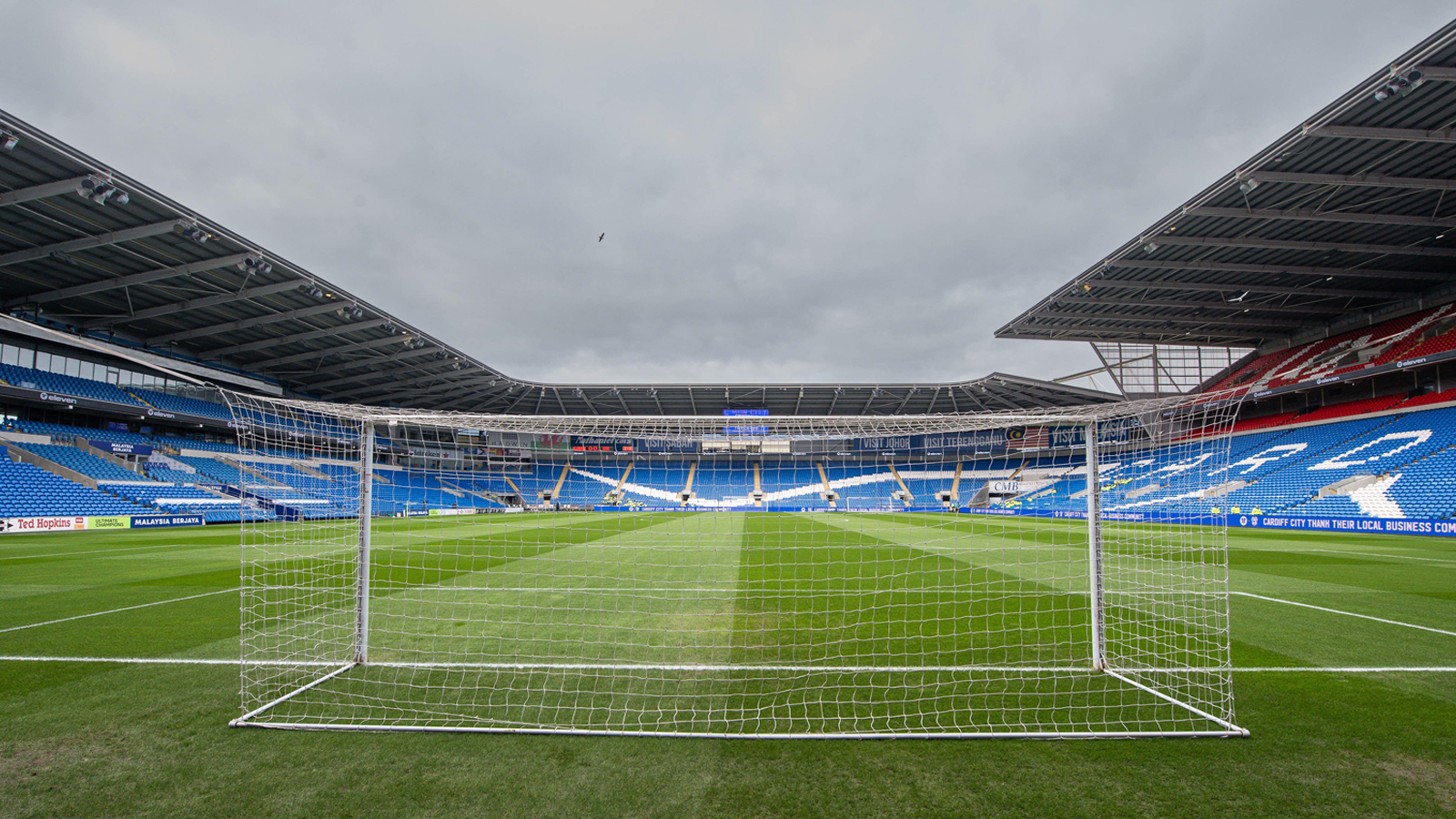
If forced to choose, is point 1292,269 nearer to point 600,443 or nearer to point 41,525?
point 600,443

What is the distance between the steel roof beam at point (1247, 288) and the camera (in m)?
20.9

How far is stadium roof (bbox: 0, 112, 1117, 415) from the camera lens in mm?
13633

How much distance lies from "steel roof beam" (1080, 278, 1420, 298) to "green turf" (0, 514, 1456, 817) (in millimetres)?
15242

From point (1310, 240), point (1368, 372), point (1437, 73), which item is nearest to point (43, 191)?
point (1437, 73)

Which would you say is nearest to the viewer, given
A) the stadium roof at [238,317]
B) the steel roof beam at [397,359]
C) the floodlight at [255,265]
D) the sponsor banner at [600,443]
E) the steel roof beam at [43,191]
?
the sponsor banner at [600,443]

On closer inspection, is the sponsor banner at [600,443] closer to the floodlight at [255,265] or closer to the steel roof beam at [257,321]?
the floodlight at [255,265]

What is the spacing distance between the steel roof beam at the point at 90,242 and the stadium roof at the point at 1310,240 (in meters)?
25.8

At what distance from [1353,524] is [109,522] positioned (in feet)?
138

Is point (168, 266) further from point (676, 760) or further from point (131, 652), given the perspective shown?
point (676, 760)

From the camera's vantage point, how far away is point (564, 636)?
226 inches

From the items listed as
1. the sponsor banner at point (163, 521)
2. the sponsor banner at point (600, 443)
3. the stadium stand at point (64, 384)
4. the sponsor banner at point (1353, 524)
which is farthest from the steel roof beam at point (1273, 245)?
the stadium stand at point (64, 384)

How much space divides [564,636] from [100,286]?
21803 mm

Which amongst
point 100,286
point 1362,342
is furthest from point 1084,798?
A: point 1362,342

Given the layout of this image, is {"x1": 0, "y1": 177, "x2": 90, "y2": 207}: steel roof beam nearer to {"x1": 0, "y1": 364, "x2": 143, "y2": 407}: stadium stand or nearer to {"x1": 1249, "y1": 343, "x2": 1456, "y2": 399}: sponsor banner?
{"x1": 0, "y1": 364, "x2": 143, "y2": 407}: stadium stand
